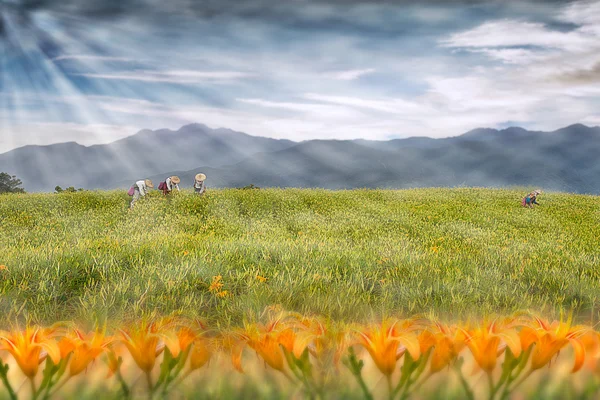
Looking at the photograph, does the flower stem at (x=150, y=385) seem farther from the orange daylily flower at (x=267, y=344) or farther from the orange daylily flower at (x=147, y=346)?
the orange daylily flower at (x=267, y=344)

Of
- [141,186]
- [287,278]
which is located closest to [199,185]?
[141,186]

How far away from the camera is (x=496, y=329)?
4.61 ft

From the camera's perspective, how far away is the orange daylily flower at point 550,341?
1231 mm

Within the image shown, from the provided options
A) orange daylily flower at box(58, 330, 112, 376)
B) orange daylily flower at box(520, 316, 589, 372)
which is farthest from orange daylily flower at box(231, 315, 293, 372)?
orange daylily flower at box(520, 316, 589, 372)

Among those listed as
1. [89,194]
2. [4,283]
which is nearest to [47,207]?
[89,194]

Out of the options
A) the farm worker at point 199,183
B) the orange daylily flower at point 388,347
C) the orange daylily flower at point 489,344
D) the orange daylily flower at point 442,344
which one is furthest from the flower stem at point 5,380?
the farm worker at point 199,183

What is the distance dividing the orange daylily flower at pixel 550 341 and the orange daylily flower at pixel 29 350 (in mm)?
1454

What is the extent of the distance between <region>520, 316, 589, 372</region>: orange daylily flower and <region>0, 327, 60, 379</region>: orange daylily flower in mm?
1454

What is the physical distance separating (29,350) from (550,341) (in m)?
1.63

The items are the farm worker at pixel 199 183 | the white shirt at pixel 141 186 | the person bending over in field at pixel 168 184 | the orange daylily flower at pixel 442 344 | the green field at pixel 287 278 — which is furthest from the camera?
the farm worker at pixel 199 183

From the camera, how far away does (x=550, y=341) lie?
1.29m

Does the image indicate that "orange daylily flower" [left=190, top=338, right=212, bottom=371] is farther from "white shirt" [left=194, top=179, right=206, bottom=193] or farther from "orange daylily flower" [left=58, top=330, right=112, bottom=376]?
"white shirt" [left=194, top=179, right=206, bottom=193]

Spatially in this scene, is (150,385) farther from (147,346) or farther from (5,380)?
(5,380)

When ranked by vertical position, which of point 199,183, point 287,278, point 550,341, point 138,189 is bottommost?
point 287,278
